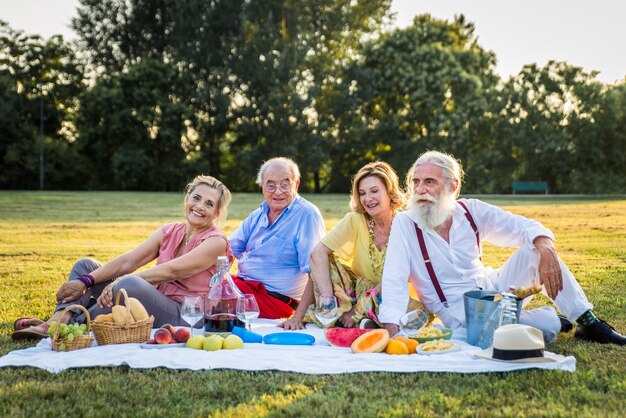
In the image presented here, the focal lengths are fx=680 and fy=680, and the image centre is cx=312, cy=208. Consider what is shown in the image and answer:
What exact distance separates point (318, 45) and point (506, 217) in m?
34.3

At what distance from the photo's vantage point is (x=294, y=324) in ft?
18.3

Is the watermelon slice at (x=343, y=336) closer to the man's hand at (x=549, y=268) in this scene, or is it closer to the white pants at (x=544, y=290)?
the white pants at (x=544, y=290)

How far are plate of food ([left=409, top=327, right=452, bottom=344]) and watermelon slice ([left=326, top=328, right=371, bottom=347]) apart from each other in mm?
379

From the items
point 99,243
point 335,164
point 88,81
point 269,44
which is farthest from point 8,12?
point 99,243

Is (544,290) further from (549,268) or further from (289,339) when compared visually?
(289,339)

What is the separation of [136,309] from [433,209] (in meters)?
2.33

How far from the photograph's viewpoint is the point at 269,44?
122ft

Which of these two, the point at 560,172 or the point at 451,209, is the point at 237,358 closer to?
the point at 451,209

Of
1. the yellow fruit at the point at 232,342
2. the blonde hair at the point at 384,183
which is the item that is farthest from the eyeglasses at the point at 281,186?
the yellow fruit at the point at 232,342

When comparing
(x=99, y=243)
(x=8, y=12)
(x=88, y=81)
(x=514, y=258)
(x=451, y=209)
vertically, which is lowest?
(x=99, y=243)

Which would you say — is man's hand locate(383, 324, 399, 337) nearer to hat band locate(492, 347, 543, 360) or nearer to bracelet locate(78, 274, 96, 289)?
hat band locate(492, 347, 543, 360)

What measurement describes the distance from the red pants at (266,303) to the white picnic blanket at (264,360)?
1.29m

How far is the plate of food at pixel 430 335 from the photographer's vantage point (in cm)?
478

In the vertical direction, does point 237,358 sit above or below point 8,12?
below
